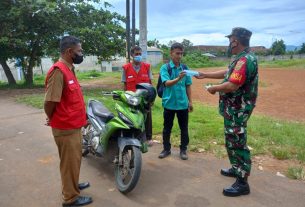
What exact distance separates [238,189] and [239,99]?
1.06 meters

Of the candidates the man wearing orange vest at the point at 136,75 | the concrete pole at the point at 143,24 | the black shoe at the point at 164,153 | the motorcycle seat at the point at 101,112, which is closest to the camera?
the motorcycle seat at the point at 101,112

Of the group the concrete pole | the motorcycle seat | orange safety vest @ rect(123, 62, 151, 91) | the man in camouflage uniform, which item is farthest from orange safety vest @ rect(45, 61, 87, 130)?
the concrete pole

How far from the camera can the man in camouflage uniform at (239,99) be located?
3.78 m

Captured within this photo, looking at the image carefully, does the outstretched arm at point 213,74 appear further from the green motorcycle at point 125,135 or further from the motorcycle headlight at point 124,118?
the motorcycle headlight at point 124,118

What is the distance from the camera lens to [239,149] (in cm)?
405

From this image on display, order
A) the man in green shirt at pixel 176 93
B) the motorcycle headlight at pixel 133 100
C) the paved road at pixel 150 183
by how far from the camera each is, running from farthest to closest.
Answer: the man in green shirt at pixel 176 93
the motorcycle headlight at pixel 133 100
the paved road at pixel 150 183

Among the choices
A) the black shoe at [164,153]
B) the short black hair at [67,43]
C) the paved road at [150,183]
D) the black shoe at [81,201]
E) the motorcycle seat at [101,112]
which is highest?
the short black hair at [67,43]

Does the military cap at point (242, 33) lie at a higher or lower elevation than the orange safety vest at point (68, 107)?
higher

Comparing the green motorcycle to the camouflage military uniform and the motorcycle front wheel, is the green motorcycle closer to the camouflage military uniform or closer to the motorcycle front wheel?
the motorcycle front wheel

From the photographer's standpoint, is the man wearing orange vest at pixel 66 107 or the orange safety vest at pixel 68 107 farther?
the orange safety vest at pixel 68 107

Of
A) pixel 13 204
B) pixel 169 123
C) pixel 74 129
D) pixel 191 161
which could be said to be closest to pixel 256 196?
pixel 191 161

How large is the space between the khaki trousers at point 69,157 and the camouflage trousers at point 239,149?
5.70ft

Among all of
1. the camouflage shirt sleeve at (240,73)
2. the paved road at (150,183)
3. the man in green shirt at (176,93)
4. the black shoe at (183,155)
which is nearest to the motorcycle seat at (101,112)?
the paved road at (150,183)

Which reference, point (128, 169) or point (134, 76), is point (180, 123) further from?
point (128, 169)
